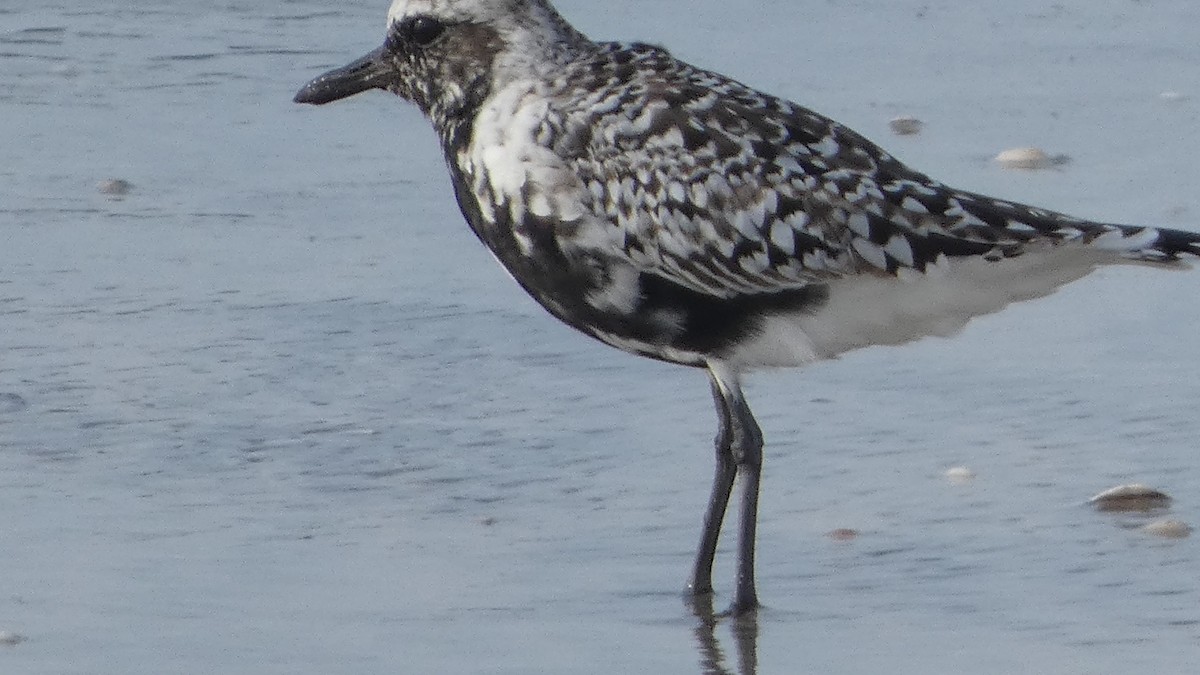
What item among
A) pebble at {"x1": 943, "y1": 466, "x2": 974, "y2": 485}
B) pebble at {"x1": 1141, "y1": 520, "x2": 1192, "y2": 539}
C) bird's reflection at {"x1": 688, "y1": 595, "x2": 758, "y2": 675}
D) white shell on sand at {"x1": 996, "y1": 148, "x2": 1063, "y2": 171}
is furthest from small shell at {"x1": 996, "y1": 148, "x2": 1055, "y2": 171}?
bird's reflection at {"x1": 688, "y1": 595, "x2": 758, "y2": 675}

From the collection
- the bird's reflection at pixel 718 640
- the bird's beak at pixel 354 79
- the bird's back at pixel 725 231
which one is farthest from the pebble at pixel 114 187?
the bird's reflection at pixel 718 640

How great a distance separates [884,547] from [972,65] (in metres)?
4.20

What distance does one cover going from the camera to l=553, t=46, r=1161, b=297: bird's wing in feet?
18.3

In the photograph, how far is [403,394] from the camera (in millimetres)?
6492

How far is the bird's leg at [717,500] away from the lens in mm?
5488

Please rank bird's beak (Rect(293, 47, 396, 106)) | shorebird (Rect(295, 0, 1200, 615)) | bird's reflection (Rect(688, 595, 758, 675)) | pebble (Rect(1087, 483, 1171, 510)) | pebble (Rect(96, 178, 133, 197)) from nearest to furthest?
1. bird's reflection (Rect(688, 595, 758, 675))
2. shorebird (Rect(295, 0, 1200, 615))
3. pebble (Rect(1087, 483, 1171, 510))
4. bird's beak (Rect(293, 47, 396, 106))
5. pebble (Rect(96, 178, 133, 197))

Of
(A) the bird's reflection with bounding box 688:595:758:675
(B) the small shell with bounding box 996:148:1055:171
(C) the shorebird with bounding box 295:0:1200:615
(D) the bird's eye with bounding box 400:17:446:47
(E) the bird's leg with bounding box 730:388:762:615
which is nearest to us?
(A) the bird's reflection with bounding box 688:595:758:675

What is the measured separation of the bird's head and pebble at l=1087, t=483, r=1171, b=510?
1.50m

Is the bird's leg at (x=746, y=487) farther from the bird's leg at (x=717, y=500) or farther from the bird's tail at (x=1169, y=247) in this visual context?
the bird's tail at (x=1169, y=247)

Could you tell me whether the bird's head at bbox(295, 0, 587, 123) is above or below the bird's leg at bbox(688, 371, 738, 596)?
above

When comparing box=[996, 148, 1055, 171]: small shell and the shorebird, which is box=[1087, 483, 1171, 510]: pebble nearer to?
the shorebird

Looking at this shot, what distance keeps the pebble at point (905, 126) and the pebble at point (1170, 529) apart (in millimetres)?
3095

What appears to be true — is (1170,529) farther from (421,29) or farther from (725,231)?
(421,29)

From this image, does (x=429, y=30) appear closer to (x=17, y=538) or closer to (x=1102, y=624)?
(x=17, y=538)
